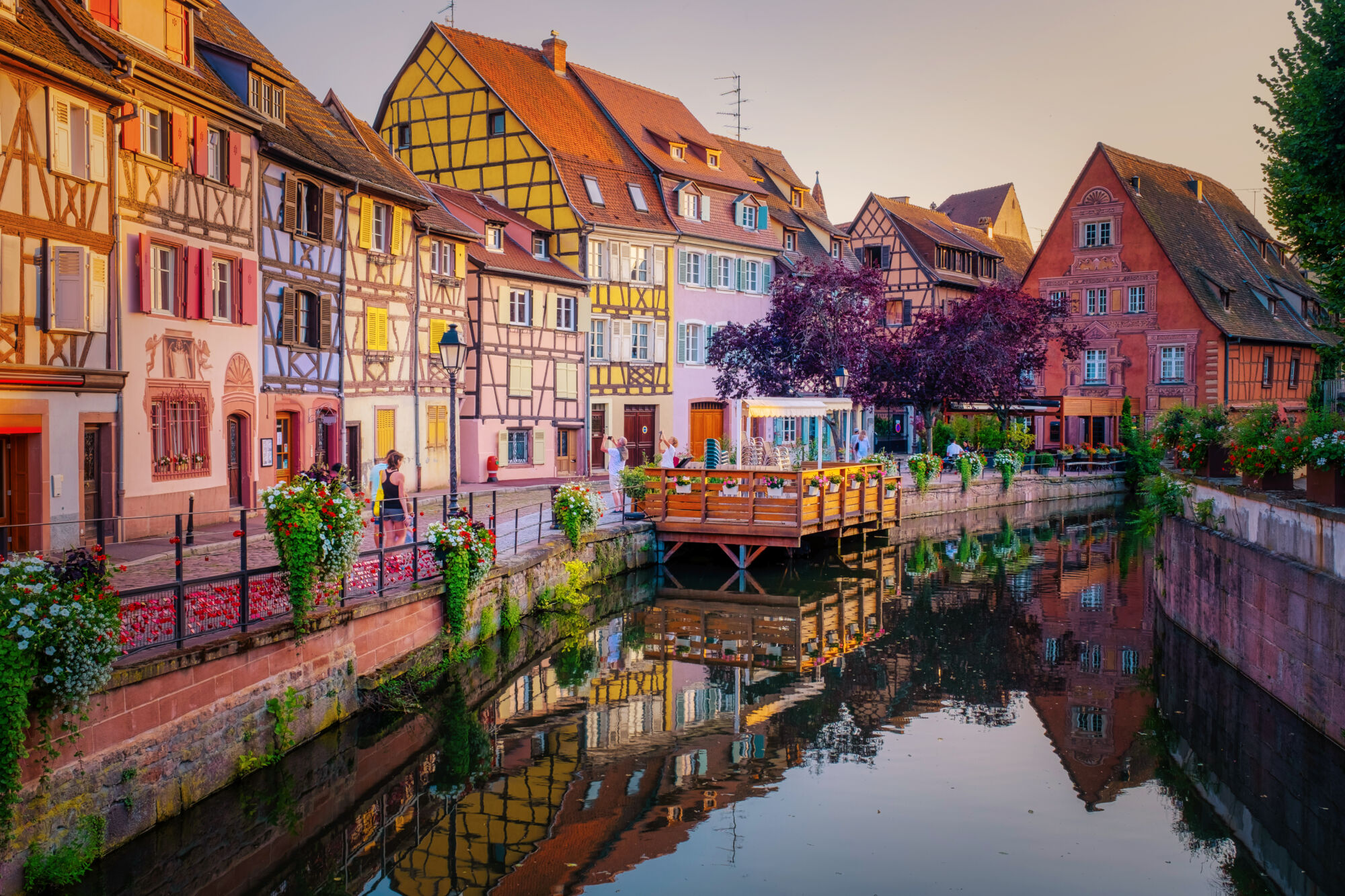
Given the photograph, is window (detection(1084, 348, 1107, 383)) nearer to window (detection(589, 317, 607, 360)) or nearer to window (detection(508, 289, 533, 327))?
window (detection(589, 317, 607, 360))

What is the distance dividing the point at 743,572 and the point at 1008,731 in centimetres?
1103

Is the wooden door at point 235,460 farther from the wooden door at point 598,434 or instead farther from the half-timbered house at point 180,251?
the wooden door at point 598,434

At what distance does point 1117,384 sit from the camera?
50.3 metres

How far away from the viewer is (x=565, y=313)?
3778cm

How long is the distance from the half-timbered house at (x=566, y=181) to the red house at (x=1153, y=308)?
1869 cm

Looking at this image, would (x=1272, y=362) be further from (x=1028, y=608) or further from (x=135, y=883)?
(x=135, y=883)

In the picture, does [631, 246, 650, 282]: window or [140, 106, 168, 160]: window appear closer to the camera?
[140, 106, 168, 160]: window

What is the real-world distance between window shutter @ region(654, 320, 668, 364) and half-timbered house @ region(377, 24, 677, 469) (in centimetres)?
4

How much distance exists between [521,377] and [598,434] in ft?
14.7

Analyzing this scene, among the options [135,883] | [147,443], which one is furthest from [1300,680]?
[147,443]

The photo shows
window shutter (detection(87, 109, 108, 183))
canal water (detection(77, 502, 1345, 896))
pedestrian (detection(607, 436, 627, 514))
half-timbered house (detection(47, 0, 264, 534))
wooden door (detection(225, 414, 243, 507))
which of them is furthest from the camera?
pedestrian (detection(607, 436, 627, 514))

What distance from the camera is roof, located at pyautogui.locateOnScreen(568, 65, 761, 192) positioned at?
1699 inches

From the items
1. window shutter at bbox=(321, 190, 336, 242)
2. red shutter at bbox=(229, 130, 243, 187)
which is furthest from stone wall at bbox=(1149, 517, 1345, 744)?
window shutter at bbox=(321, 190, 336, 242)

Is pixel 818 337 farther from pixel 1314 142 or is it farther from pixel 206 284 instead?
pixel 1314 142
